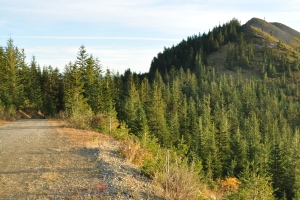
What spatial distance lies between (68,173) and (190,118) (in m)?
50.4

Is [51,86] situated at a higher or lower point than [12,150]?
higher

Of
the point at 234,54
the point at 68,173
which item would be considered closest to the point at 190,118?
the point at 68,173

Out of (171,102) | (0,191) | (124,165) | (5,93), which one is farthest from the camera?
(171,102)

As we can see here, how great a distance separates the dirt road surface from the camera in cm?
671

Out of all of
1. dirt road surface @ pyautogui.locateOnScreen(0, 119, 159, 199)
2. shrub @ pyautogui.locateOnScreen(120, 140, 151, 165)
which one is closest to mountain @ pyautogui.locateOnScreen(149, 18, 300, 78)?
shrub @ pyautogui.locateOnScreen(120, 140, 151, 165)

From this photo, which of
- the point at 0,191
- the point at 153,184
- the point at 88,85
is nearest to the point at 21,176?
the point at 0,191

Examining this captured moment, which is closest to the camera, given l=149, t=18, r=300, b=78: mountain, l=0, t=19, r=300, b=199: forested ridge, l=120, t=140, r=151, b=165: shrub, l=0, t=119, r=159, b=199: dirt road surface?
l=0, t=119, r=159, b=199: dirt road surface

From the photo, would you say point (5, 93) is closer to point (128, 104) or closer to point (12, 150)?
point (128, 104)

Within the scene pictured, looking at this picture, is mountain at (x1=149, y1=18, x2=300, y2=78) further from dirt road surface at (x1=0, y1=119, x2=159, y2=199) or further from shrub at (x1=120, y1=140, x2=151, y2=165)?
dirt road surface at (x1=0, y1=119, x2=159, y2=199)

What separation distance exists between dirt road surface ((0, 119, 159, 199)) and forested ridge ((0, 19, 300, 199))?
0.86 meters

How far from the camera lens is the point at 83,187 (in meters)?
7.02

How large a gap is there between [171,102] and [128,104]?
2633cm

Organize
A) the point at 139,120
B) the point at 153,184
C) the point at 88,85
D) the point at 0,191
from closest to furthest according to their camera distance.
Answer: the point at 0,191 → the point at 153,184 → the point at 139,120 → the point at 88,85

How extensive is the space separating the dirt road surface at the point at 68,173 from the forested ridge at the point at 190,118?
0.86 metres
